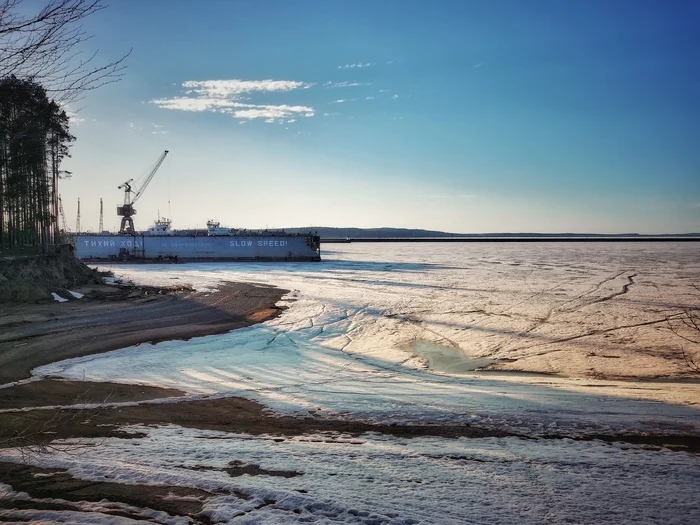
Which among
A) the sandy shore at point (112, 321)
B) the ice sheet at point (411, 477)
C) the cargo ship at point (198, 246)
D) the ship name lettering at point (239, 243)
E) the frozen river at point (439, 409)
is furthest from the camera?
the ship name lettering at point (239, 243)

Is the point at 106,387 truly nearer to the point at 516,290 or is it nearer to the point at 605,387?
the point at 605,387

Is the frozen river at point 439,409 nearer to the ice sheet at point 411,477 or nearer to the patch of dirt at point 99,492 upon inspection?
the ice sheet at point 411,477

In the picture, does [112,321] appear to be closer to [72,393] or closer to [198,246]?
[72,393]

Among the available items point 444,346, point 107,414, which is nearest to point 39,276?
point 107,414

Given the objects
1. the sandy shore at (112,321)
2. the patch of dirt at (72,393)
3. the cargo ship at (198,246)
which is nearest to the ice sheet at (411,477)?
the patch of dirt at (72,393)

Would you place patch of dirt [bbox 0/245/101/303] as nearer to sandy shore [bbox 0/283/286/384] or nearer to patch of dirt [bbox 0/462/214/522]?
sandy shore [bbox 0/283/286/384]

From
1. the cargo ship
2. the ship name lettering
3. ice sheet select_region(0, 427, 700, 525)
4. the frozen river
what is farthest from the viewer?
the ship name lettering

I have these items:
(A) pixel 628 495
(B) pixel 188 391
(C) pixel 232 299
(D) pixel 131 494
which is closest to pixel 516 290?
(C) pixel 232 299

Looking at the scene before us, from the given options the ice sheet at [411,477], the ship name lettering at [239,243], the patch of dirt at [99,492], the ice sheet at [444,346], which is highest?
the ship name lettering at [239,243]

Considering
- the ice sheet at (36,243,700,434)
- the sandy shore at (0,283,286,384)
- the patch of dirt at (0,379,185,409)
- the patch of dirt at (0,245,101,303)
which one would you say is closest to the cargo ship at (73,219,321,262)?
the patch of dirt at (0,245,101,303)

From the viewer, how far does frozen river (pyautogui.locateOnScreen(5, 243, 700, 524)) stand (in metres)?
4.29

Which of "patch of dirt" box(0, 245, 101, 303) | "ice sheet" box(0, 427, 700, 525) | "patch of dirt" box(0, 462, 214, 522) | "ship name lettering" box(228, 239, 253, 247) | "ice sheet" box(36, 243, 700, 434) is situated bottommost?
"ice sheet" box(36, 243, 700, 434)

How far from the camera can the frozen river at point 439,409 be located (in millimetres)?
4285

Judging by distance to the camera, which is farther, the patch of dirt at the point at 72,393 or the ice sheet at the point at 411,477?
the patch of dirt at the point at 72,393
